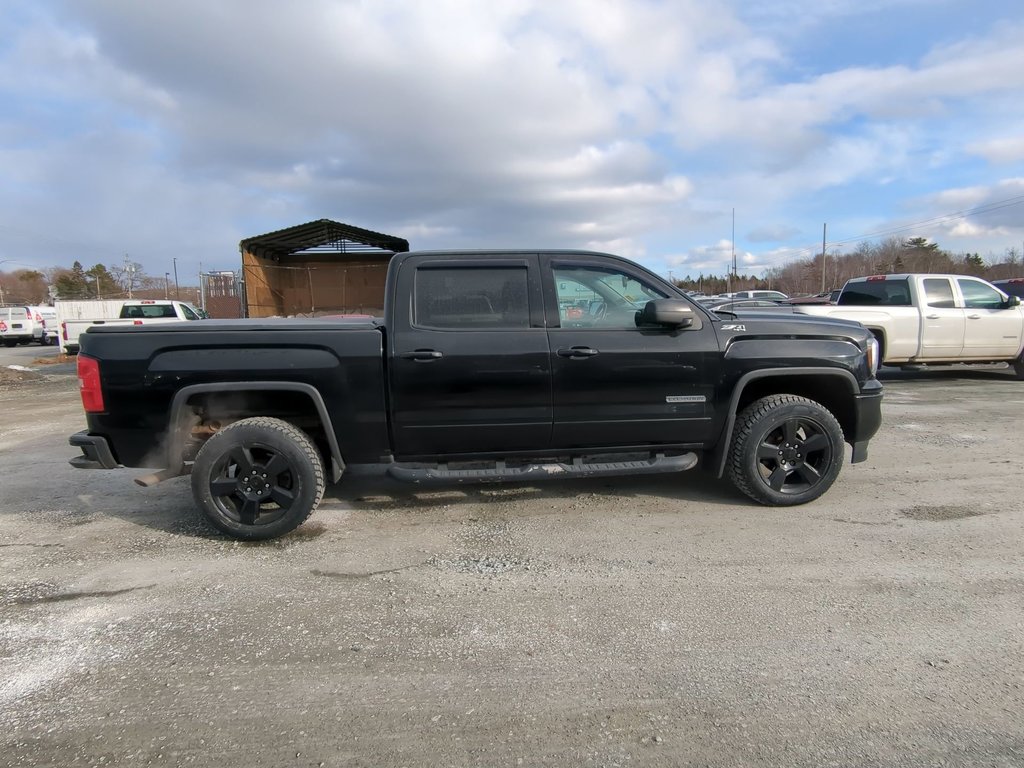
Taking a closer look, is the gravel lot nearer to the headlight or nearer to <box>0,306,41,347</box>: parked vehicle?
the headlight

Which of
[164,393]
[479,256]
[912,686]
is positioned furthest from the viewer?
[479,256]

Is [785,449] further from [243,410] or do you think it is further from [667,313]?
[243,410]

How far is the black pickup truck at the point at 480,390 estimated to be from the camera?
3650 mm

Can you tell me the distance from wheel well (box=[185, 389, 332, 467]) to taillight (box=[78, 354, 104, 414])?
50cm

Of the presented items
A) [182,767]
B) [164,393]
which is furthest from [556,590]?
[164,393]

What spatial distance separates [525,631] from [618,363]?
189cm

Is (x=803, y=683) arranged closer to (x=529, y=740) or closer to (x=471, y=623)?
(x=529, y=740)

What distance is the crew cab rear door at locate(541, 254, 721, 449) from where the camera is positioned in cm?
390

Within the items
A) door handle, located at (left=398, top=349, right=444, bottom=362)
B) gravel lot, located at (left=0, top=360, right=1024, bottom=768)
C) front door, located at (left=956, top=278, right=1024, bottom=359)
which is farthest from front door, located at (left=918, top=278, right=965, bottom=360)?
door handle, located at (left=398, top=349, right=444, bottom=362)

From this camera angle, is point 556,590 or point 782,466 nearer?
point 556,590

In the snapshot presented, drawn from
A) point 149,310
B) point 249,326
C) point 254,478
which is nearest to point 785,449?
point 254,478

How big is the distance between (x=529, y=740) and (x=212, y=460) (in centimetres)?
267

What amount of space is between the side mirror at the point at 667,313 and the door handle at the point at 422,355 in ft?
4.68

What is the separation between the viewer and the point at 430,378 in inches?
148
